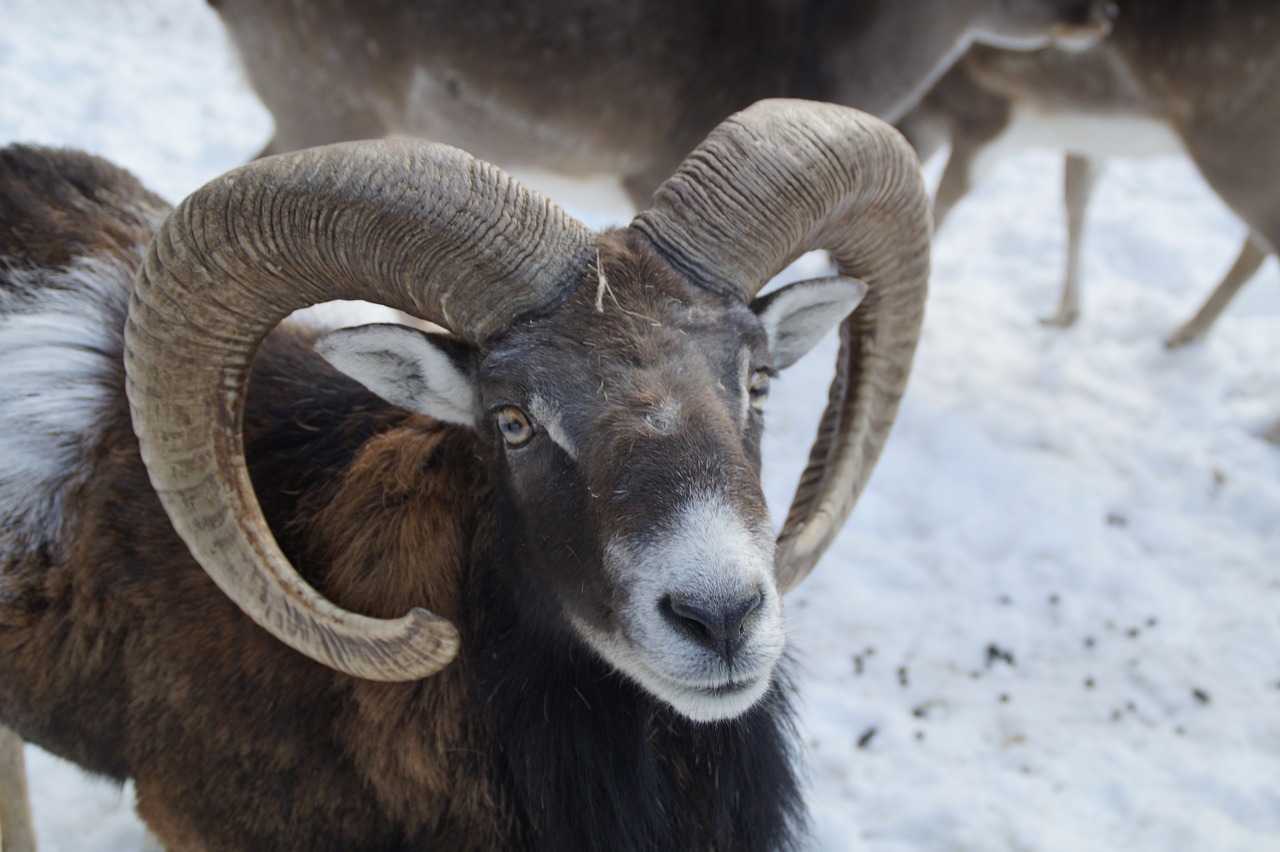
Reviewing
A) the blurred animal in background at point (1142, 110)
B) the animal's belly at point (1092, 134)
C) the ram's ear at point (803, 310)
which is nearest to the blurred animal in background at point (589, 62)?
the blurred animal in background at point (1142, 110)

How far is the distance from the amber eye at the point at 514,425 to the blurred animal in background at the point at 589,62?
4.39 m

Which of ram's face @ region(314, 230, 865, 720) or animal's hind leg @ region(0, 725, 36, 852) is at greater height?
ram's face @ region(314, 230, 865, 720)

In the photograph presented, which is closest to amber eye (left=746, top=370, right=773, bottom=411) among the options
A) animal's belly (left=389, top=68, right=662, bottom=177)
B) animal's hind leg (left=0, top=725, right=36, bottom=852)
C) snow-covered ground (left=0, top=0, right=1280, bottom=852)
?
snow-covered ground (left=0, top=0, right=1280, bottom=852)

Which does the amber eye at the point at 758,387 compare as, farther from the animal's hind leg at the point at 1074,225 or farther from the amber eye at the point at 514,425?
the animal's hind leg at the point at 1074,225

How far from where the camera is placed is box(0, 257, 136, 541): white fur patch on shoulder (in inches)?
133

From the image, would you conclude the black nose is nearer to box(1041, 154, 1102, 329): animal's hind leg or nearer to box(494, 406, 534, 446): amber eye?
box(494, 406, 534, 446): amber eye

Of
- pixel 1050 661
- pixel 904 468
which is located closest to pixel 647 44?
pixel 904 468

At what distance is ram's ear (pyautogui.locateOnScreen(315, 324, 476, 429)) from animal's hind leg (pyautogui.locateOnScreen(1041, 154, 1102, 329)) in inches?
265

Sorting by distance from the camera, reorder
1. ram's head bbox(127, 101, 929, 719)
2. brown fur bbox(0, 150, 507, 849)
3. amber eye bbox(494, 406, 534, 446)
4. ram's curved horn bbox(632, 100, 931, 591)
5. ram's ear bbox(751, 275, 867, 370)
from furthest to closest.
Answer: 1. ram's ear bbox(751, 275, 867, 370)
2. brown fur bbox(0, 150, 507, 849)
3. ram's curved horn bbox(632, 100, 931, 591)
4. amber eye bbox(494, 406, 534, 446)
5. ram's head bbox(127, 101, 929, 719)

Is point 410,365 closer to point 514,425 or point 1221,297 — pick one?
point 514,425

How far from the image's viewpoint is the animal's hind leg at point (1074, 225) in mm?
8484

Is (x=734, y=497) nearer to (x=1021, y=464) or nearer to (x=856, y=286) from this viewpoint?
(x=856, y=286)

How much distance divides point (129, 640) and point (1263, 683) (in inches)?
205

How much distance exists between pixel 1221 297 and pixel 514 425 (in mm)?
7075
